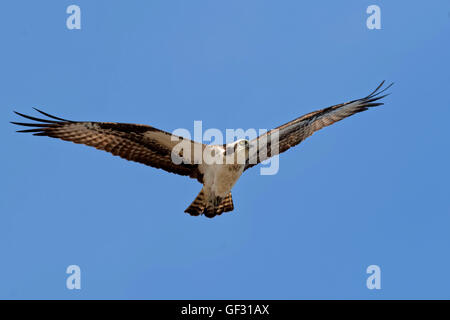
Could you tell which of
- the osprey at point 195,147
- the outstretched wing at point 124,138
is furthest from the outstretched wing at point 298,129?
the outstretched wing at point 124,138

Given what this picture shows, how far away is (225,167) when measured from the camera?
11.8 metres

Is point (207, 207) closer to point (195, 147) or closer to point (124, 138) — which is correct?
point (195, 147)

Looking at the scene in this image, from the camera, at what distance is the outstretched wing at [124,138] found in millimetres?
11656

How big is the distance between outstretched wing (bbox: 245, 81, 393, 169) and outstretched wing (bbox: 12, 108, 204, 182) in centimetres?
121

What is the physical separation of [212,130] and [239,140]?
647 mm

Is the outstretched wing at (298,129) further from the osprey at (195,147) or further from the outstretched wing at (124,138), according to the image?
the outstretched wing at (124,138)

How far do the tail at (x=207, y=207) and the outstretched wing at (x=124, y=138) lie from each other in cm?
70

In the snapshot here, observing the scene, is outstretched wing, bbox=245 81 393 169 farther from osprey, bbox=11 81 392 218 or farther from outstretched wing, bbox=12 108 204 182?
outstretched wing, bbox=12 108 204 182

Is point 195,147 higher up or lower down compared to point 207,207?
higher up

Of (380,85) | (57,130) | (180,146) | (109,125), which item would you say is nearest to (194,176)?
(180,146)

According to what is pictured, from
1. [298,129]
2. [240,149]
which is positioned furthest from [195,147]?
[298,129]

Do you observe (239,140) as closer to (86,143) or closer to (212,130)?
(212,130)

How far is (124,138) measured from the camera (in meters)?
11.9

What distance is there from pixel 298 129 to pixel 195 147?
7.00 ft
